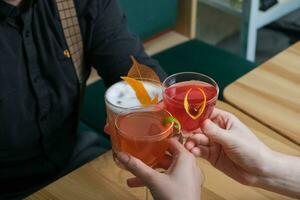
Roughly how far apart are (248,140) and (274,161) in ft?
0.28

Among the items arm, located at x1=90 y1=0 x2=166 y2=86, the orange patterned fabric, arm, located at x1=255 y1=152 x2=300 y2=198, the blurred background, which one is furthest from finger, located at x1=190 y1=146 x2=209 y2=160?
the blurred background

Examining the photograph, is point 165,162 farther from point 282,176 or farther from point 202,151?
point 282,176

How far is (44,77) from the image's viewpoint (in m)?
1.24

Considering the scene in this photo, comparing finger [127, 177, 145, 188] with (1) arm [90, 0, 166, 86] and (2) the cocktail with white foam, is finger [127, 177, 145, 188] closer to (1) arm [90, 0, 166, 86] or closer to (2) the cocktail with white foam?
(2) the cocktail with white foam

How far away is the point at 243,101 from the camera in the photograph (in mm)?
1234

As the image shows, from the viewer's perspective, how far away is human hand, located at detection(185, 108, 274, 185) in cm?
95

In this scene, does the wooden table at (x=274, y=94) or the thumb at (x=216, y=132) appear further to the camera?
the wooden table at (x=274, y=94)

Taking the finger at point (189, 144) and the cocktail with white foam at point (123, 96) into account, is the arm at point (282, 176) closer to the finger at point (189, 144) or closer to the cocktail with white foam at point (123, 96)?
the finger at point (189, 144)

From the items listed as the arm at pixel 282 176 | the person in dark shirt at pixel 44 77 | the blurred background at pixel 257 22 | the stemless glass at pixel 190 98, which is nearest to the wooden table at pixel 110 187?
the arm at pixel 282 176

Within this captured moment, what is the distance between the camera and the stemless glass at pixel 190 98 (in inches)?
36.7

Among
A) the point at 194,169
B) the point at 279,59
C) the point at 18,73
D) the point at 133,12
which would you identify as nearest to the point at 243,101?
the point at 279,59

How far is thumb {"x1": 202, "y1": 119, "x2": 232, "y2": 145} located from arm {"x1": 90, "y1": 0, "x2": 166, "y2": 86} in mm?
371

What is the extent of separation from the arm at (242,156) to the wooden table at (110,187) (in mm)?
18

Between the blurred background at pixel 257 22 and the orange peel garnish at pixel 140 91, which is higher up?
the orange peel garnish at pixel 140 91
